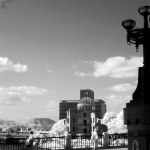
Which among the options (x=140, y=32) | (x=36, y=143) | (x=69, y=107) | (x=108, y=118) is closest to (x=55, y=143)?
(x=36, y=143)

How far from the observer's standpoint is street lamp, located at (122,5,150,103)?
24.3ft

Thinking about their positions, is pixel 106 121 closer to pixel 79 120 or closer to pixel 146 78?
pixel 79 120

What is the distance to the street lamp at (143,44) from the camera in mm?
7401

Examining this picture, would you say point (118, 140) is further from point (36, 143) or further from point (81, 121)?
point (81, 121)

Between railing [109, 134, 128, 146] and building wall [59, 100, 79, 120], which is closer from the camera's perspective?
railing [109, 134, 128, 146]

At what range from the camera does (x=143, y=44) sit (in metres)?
7.96

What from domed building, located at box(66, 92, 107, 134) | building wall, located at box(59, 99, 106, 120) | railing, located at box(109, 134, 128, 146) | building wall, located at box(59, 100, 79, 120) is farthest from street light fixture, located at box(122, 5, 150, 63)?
building wall, located at box(59, 100, 79, 120)

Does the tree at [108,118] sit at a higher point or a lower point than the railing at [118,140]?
higher

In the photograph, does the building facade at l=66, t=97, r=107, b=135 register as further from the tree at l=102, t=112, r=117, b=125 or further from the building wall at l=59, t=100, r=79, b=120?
the building wall at l=59, t=100, r=79, b=120

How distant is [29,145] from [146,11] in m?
11.2

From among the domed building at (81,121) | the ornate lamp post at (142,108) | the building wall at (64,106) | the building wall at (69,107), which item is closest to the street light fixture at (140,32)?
the ornate lamp post at (142,108)

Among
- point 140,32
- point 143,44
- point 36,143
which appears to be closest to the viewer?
point 143,44

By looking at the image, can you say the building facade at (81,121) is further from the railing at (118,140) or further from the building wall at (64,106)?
the railing at (118,140)

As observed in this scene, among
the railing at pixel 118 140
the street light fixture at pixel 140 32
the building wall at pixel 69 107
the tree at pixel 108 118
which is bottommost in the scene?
the railing at pixel 118 140
